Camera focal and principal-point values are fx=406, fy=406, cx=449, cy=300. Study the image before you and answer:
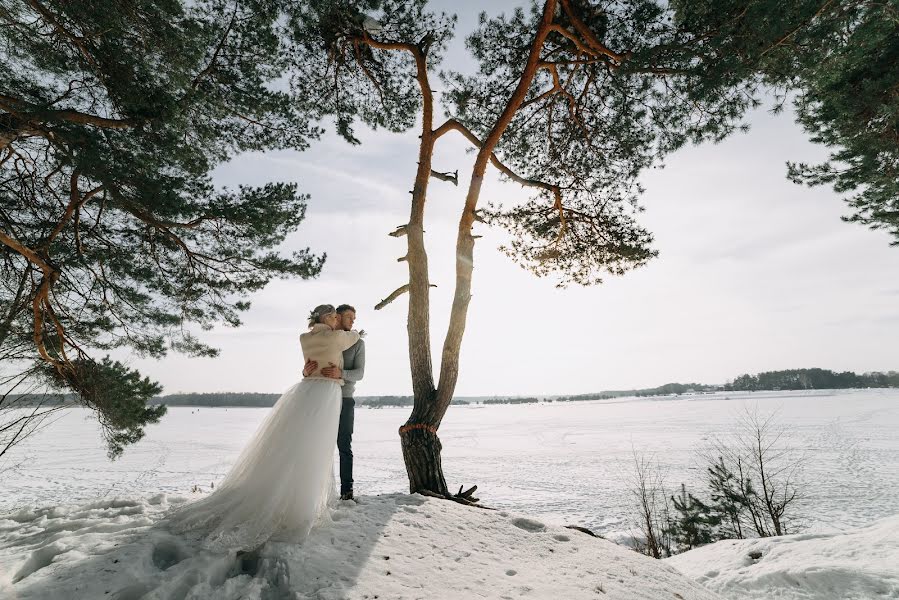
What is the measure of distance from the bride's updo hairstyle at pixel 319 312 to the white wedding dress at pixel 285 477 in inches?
5.3

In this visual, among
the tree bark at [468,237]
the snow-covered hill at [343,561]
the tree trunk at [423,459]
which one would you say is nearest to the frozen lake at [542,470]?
the snow-covered hill at [343,561]

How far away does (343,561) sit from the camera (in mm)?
2553

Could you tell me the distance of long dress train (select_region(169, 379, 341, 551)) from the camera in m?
2.68

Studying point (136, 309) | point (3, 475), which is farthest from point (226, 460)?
point (136, 309)

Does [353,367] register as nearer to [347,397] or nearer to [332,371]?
[347,397]

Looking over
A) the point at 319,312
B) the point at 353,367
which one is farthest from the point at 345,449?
the point at 319,312

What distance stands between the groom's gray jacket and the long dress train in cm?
74

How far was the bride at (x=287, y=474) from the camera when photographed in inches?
106

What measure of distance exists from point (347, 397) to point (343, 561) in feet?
6.12

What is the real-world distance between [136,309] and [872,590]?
29.5 feet

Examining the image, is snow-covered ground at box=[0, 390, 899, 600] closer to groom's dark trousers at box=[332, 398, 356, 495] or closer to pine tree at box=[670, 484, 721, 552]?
groom's dark trousers at box=[332, 398, 356, 495]

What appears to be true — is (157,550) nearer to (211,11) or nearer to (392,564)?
(392,564)

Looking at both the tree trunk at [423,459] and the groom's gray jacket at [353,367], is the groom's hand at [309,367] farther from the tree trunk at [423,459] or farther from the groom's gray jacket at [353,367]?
the tree trunk at [423,459]

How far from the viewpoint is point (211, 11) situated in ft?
14.2
